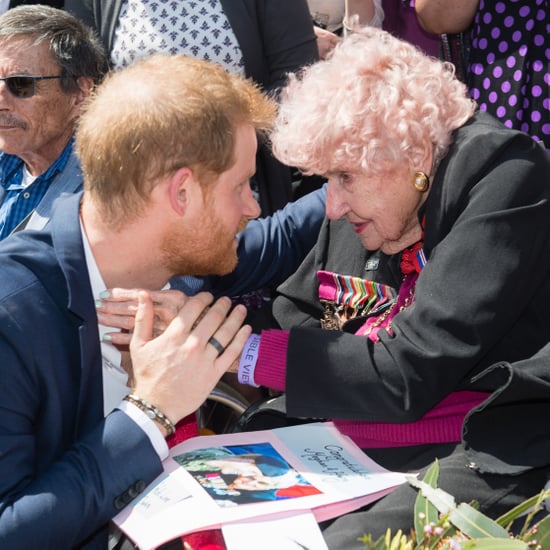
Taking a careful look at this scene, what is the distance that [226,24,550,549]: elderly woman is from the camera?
7.49ft

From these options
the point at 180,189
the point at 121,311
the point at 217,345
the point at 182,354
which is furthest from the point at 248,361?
the point at 180,189

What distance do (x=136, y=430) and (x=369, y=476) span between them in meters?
0.62

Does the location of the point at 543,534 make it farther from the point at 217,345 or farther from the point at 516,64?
the point at 516,64

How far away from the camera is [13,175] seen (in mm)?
3973

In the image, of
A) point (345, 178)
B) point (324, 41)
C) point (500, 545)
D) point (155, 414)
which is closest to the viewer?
point (500, 545)

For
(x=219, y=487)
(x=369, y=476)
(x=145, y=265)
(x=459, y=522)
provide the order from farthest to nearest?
1. (x=145, y=265)
2. (x=369, y=476)
3. (x=219, y=487)
4. (x=459, y=522)

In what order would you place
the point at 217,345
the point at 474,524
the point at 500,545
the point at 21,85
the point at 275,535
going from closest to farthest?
the point at 500,545 < the point at 474,524 < the point at 275,535 < the point at 217,345 < the point at 21,85

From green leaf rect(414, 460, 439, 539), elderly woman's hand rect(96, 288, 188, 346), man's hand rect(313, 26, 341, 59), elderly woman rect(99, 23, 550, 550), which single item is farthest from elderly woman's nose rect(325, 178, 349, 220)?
man's hand rect(313, 26, 341, 59)

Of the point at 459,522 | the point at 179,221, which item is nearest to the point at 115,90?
the point at 179,221

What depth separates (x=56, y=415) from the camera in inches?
89.7

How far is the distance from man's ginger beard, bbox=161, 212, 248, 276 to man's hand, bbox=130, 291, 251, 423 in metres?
0.19

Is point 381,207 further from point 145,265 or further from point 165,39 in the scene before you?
point 165,39

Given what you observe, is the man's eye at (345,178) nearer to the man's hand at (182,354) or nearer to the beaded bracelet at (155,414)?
the man's hand at (182,354)

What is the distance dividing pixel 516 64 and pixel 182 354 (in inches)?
72.0
